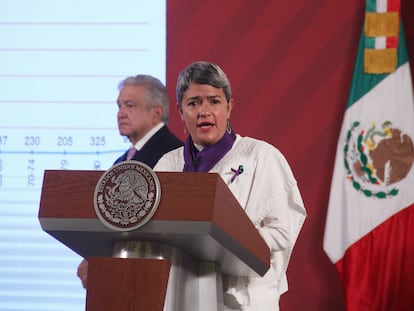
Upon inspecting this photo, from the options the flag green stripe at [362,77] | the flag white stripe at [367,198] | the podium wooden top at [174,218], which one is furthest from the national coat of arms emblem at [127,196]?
the flag green stripe at [362,77]

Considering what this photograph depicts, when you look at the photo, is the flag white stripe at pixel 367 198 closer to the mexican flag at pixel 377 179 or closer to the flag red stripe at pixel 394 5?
the mexican flag at pixel 377 179

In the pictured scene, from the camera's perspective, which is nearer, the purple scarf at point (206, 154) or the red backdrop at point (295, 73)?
the purple scarf at point (206, 154)

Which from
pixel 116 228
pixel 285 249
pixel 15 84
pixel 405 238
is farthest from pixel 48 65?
pixel 116 228

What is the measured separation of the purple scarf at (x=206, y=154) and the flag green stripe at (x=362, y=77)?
215 centimetres

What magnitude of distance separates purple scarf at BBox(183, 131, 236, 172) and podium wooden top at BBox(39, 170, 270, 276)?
0.43m

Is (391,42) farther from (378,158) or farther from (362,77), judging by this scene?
(378,158)

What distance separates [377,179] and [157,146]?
4.16ft

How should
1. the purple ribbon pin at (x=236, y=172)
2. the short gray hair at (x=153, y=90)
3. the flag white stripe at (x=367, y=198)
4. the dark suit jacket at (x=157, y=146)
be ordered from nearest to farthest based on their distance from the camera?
1. the purple ribbon pin at (x=236, y=172)
2. the dark suit jacket at (x=157, y=146)
3. the short gray hair at (x=153, y=90)
4. the flag white stripe at (x=367, y=198)

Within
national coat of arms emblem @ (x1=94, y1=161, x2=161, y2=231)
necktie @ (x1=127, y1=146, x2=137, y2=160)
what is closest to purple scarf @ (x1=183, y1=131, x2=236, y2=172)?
national coat of arms emblem @ (x1=94, y1=161, x2=161, y2=231)

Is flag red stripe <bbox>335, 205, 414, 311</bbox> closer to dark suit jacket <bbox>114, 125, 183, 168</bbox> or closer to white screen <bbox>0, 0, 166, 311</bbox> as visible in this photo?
dark suit jacket <bbox>114, 125, 183, 168</bbox>

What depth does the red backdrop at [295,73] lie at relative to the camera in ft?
13.7

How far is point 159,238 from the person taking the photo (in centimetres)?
151

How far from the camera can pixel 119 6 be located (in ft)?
14.1

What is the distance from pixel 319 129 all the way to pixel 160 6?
3.72ft
